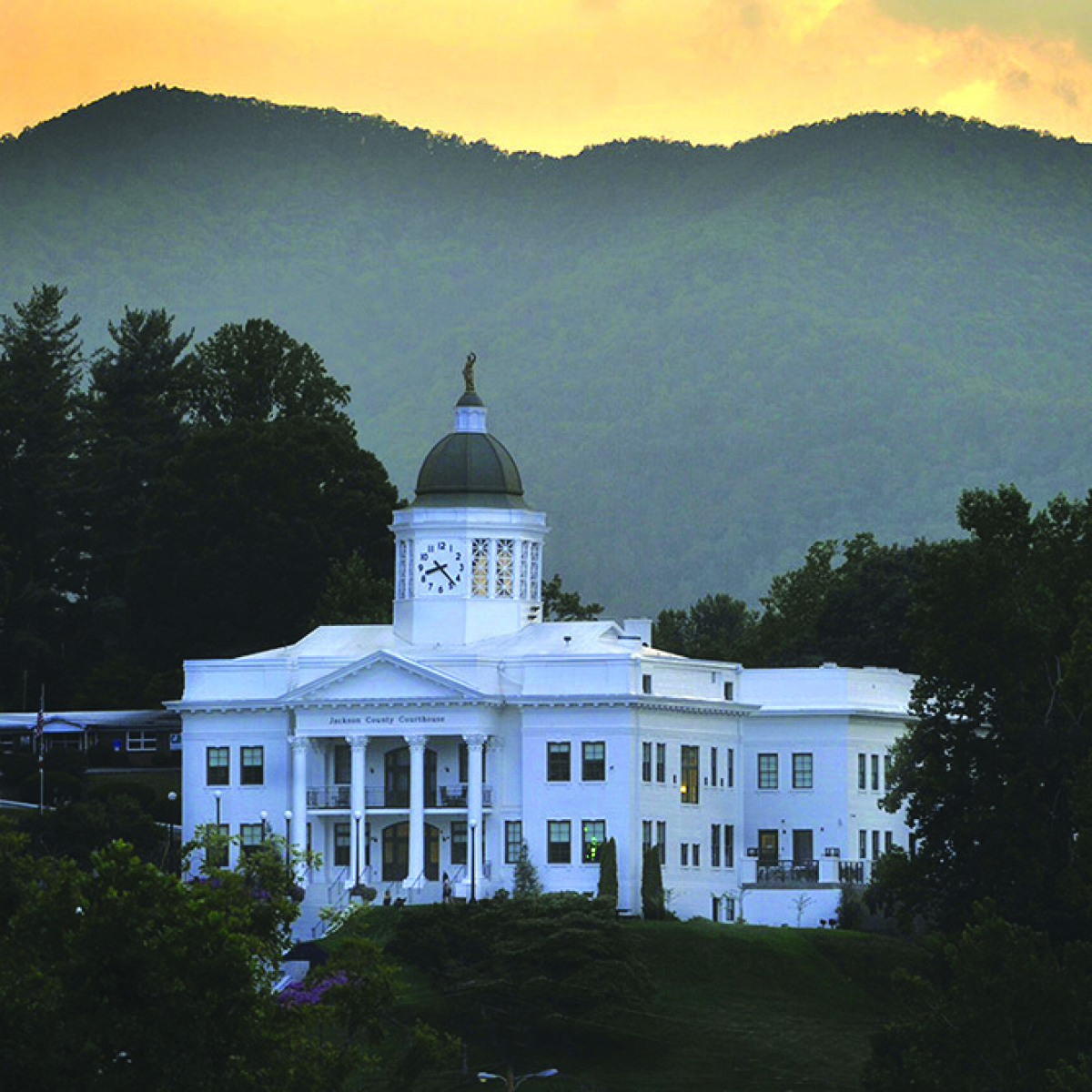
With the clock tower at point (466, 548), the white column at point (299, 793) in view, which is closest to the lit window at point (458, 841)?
the white column at point (299, 793)

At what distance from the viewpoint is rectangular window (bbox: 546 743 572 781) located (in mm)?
123500

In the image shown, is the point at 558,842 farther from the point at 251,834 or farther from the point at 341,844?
the point at 251,834

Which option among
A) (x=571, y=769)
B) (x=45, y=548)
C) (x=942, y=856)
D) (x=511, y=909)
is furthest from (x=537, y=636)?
(x=45, y=548)

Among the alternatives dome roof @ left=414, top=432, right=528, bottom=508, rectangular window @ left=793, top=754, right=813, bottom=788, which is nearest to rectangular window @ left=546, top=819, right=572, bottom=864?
rectangular window @ left=793, top=754, right=813, bottom=788

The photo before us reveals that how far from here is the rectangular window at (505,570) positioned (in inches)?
5103

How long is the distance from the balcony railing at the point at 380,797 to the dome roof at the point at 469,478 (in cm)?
1027

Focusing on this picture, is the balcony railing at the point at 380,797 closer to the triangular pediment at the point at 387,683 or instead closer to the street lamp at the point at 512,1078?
the triangular pediment at the point at 387,683

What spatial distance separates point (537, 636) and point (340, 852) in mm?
10072

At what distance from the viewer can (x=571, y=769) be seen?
123 meters

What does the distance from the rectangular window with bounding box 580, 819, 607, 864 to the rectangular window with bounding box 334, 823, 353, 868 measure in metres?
8.59

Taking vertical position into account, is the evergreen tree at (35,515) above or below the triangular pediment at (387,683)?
above

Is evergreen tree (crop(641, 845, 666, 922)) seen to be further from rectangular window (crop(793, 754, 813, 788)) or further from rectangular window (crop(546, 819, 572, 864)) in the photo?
rectangular window (crop(793, 754, 813, 788))

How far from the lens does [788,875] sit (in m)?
127

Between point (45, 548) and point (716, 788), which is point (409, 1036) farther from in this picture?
point (45, 548)
